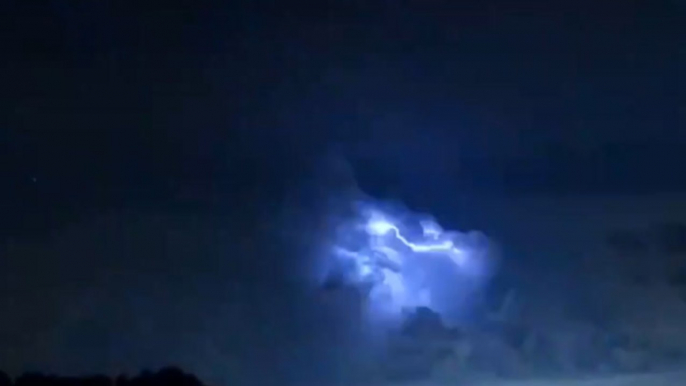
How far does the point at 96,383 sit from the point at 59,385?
223 centimetres

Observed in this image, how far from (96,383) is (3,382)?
621cm

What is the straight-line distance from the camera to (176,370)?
14900 centimetres

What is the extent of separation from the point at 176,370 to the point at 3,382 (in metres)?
10.8

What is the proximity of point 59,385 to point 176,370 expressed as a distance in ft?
23.3

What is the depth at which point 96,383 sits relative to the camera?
148 metres

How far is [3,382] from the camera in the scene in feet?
474

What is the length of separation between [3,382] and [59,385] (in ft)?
15.0

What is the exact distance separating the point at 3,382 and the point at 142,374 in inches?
361

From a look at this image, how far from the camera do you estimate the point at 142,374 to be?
149500mm

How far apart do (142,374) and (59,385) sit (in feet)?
16.8

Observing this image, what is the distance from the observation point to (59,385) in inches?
5832
